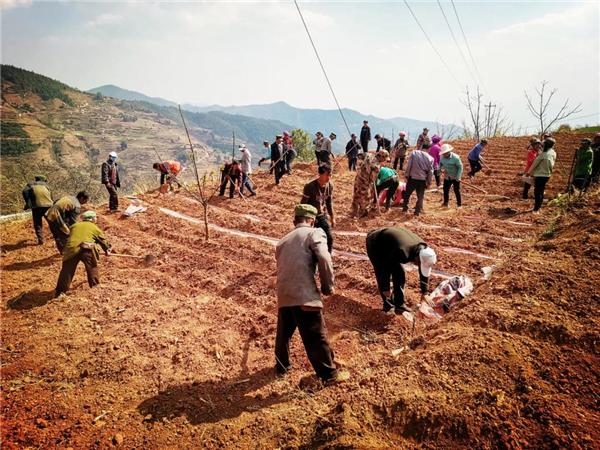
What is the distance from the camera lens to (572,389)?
9.04ft

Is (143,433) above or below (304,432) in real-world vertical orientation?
below

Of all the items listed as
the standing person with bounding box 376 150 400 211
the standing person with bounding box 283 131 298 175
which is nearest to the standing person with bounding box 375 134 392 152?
the standing person with bounding box 283 131 298 175

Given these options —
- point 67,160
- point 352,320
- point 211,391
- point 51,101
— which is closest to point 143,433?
point 211,391

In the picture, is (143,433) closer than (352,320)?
Answer: Yes

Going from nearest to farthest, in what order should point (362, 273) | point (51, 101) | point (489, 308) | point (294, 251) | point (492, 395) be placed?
point (492, 395) < point (294, 251) < point (489, 308) < point (362, 273) < point (51, 101)

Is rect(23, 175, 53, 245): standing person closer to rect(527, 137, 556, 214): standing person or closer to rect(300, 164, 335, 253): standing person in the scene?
rect(300, 164, 335, 253): standing person

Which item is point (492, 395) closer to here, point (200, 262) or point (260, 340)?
point (260, 340)

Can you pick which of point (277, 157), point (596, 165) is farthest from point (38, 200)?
point (596, 165)

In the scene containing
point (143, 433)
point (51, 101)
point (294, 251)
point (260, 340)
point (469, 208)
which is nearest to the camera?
point (143, 433)

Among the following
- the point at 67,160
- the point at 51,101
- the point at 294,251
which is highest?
the point at 51,101

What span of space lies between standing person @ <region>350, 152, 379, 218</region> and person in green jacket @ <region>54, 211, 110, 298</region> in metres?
5.49

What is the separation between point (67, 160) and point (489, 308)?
335 ft

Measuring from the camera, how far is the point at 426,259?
392 centimetres

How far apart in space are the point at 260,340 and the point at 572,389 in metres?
3.10
